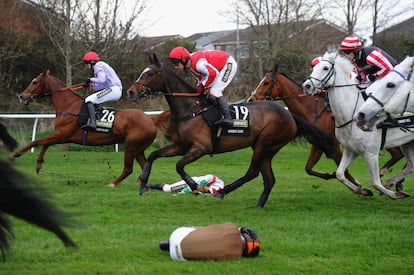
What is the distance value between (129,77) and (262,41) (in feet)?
28.3

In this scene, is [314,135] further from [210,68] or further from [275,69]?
[275,69]

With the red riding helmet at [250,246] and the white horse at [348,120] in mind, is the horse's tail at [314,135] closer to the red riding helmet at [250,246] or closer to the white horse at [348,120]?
the white horse at [348,120]

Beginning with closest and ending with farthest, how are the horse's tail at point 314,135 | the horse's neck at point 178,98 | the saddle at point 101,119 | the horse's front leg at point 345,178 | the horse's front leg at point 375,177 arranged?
1. the horse's front leg at point 375,177
2. the horse's front leg at point 345,178
3. the horse's neck at point 178,98
4. the horse's tail at point 314,135
5. the saddle at point 101,119

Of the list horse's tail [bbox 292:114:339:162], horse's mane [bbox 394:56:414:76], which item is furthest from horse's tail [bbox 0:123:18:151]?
horse's tail [bbox 292:114:339:162]

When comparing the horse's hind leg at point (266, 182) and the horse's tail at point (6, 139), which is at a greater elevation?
the horse's tail at point (6, 139)

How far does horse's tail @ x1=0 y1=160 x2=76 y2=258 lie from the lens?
9.50 feet

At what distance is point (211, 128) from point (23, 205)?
6860 millimetres

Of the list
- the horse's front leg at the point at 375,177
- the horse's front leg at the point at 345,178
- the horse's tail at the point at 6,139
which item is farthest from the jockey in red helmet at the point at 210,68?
the horse's tail at the point at 6,139

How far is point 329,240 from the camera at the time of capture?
6613 mm

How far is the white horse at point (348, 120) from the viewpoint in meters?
9.09

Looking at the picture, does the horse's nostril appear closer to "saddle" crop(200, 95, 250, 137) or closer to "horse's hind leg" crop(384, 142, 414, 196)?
"horse's hind leg" crop(384, 142, 414, 196)

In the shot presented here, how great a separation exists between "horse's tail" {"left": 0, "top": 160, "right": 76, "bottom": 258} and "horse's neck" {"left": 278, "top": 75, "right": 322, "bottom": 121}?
933 cm

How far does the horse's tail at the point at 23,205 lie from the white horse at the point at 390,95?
5.25 m

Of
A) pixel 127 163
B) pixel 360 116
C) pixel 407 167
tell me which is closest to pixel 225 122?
pixel 360 116
